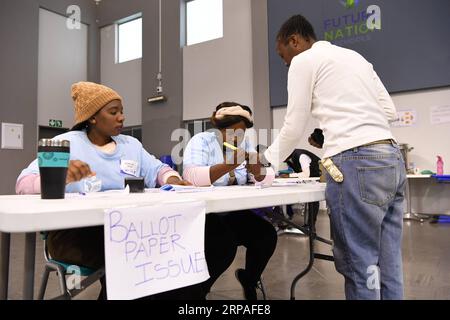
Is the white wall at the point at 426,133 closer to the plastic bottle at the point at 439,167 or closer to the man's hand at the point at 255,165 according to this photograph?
the plastic bottle at the point at 439,167

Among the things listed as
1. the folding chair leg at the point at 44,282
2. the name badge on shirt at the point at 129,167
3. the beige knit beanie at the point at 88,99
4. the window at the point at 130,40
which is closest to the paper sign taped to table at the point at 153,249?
the folding chair leg at the point at 44,282

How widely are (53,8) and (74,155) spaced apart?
7.19 meters

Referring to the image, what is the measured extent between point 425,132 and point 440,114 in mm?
288

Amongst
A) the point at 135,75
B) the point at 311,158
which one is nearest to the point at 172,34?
the point at 135,75

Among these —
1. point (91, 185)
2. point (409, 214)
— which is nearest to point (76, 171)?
point (91, 185)

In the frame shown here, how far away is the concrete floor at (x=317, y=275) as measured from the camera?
6.46 ft

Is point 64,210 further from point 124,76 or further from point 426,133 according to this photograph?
point 124,76

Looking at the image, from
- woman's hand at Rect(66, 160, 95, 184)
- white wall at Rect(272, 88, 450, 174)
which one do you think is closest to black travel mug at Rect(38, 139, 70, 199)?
woman's hand at Rect(66, 160, 95, 184)

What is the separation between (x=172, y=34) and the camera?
692cm

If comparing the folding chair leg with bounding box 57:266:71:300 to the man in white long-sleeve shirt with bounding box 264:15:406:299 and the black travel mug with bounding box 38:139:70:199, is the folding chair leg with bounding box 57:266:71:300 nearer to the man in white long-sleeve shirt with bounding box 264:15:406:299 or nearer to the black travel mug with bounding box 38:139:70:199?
the black travel mug with bounding box 38:139:70:199

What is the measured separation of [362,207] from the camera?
1055 mm

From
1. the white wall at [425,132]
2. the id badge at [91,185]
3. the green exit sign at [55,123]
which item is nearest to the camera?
the id badge at [91,185]

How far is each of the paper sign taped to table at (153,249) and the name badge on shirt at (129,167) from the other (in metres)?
0.74
